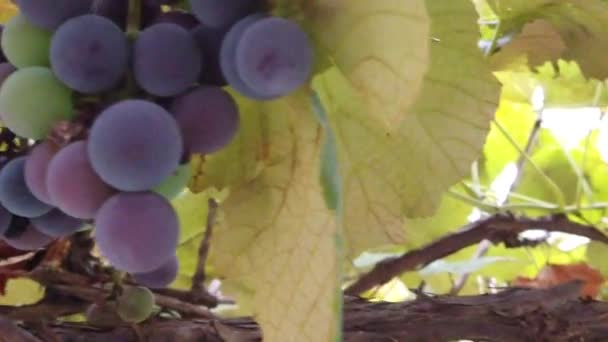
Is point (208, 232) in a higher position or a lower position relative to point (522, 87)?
lower

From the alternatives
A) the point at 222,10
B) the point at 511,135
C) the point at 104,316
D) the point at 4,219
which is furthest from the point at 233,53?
the point at 511,135

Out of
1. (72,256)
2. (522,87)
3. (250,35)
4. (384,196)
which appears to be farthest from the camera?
(522,87)

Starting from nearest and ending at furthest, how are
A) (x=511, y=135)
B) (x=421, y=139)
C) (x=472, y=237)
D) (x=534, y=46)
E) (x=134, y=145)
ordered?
1. (x=134, y=145)
2. (x=421, y=139)
3. (x=534, y=46)
4. (x=472, y=237)
5. (x=511, y=135)

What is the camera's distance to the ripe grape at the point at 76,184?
0.25 meters

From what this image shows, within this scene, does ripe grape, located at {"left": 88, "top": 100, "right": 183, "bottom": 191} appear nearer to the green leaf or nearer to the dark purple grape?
the dark purple grape

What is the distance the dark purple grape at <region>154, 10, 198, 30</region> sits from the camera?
28cm

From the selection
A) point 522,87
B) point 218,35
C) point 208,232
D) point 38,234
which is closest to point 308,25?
point 218,35

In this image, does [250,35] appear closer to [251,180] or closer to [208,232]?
[251,180]

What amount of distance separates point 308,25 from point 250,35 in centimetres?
4

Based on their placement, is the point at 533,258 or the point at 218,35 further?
the point at 533,258

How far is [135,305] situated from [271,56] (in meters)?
0.22

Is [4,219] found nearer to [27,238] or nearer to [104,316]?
[27,238]

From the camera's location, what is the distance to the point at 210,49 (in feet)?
0.90

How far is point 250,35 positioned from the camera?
25cm
